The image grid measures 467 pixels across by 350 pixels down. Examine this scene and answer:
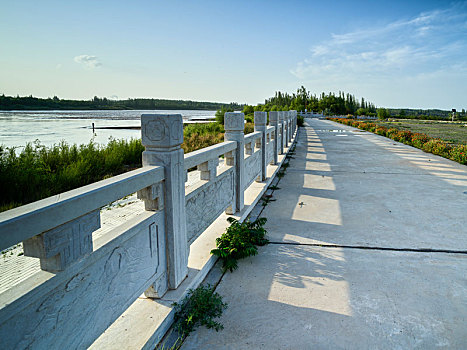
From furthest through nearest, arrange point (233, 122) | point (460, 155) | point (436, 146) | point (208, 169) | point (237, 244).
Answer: point (436, 146)
point (460, 155)
point (233, 122)
point (237, 244)
point (208, 169)

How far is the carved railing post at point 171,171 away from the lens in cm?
238

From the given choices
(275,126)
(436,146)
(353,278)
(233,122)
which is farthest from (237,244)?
(436,146)

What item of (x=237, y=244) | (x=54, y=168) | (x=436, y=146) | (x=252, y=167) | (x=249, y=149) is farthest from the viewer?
(x=436, y=146)

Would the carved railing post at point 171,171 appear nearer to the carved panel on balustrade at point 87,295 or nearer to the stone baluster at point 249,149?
the carved panel on balustrade at point 87,295

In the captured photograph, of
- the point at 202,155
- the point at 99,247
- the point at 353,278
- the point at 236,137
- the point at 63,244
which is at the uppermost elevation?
the point at 236,137

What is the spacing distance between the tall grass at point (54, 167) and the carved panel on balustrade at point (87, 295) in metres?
3.88

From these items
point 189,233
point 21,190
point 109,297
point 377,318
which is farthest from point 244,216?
point 21,190

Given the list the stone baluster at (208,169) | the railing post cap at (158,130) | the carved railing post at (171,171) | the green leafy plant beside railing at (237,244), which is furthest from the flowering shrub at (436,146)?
the railing post cap at (158,130)

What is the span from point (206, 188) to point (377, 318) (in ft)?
6.24

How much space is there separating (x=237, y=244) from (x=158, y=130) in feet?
5.46

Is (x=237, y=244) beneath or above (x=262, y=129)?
beneath

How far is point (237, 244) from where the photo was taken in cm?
352

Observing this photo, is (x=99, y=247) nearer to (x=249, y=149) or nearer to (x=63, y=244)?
(x=63, y=244)

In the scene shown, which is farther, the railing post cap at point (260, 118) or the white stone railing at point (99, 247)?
the railing post cap at point (260, 118)
